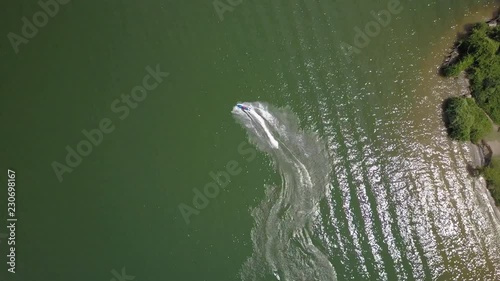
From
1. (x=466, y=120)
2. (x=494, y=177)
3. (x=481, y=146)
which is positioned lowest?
(x=494, y=177)

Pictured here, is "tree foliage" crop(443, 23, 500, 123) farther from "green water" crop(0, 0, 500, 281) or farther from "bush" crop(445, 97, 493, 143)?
"green water" crop(0, 0, 500, 281)

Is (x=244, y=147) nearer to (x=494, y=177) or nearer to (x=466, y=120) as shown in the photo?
(x=466, y=120)

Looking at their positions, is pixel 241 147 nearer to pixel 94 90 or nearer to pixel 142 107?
pixel 142 107

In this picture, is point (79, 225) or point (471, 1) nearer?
point (79, 225)

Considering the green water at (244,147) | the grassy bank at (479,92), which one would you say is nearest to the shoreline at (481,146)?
the grassy bank at (479,92)

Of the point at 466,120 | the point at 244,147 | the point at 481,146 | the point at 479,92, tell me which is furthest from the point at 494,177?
the point at 244,147

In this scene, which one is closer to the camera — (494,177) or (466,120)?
(466,120)

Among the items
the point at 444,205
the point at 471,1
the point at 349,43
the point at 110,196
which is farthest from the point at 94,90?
the point at 471,1
